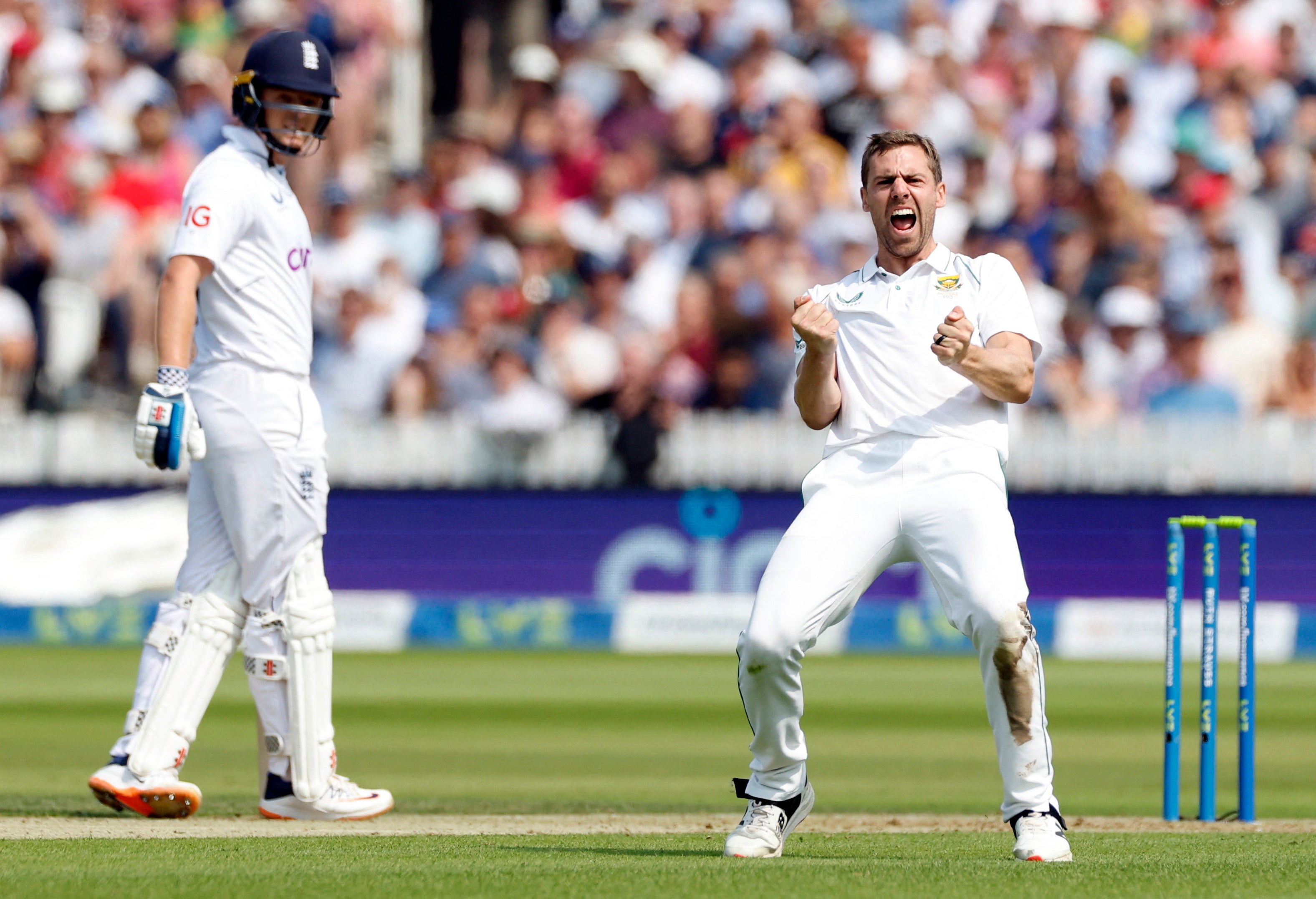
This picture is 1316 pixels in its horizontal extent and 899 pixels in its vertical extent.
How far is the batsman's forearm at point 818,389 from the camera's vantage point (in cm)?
484

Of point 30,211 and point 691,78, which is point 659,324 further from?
point 30,211

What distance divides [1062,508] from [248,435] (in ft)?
24.9

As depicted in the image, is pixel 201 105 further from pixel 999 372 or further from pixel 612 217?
pixel 999 372

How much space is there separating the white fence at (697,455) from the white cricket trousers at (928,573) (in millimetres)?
7217

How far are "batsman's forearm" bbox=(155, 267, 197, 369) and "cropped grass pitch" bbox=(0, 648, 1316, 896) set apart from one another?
4.47ft

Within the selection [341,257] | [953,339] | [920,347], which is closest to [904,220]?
[920,347]

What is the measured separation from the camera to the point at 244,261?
5.75 metres

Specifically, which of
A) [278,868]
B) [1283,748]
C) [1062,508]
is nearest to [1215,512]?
[1062,508]

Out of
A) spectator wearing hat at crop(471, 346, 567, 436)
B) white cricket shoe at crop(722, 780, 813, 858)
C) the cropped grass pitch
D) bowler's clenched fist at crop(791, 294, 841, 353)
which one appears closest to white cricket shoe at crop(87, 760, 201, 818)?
the cropped grass pitch

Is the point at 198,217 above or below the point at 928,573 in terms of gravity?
above

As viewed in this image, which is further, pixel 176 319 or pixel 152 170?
pixel 152 170

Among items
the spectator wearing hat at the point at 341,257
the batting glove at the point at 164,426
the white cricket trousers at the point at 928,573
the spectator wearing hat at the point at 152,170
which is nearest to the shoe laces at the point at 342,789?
the batting glove at the point at 164,426

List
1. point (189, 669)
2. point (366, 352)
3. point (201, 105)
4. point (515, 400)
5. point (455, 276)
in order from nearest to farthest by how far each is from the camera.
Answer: point (189, 669) → point (515, 400) → point (366, 352) → point (455, 276) → point (201, 105)

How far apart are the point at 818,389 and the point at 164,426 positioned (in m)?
1.87
